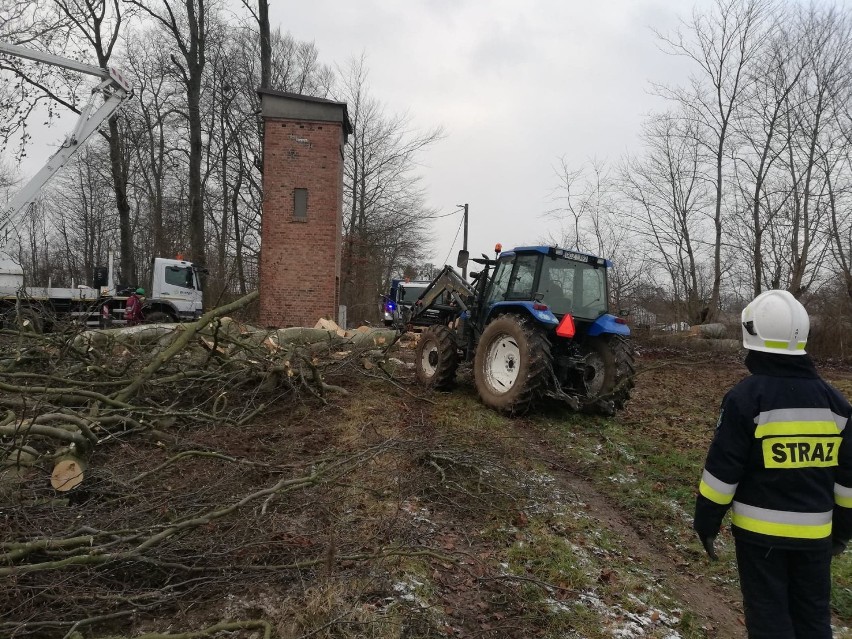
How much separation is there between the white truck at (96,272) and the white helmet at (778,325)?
9.93 meters

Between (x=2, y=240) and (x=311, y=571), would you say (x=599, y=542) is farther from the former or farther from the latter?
(x=2, y=240)

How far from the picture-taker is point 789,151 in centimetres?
1970

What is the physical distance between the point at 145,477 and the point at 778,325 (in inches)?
161

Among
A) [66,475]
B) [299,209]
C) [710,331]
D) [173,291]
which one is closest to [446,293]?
[66,475]

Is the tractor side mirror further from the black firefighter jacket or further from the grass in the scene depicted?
the black firefighter jacket

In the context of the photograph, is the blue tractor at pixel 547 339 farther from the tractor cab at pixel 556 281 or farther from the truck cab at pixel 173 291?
the truck cab at pixel 173 291

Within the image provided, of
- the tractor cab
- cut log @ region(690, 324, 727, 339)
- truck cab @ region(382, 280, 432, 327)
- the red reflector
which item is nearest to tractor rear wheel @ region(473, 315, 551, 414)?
the red reflector

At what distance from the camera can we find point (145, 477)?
13.9 ft

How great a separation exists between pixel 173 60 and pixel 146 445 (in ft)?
68.7

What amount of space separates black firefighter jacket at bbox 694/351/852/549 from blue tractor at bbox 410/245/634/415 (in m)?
4.46

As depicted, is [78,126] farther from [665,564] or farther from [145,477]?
[665,564]

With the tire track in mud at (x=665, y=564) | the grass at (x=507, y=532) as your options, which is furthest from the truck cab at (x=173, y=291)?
the tire track in mud at (x=665, y=564)

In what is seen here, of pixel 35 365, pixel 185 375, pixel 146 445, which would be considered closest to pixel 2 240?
pixel 35 365

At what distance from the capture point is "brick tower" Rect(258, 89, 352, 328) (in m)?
14.8
